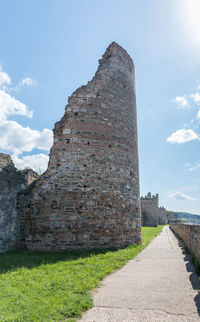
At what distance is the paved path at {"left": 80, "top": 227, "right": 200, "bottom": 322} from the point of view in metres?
3.16

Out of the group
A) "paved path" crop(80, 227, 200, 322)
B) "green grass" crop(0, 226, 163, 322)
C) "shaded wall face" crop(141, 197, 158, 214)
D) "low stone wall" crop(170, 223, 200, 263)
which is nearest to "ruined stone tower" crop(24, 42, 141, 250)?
"green grass" crop(0, 226, 163, 322)

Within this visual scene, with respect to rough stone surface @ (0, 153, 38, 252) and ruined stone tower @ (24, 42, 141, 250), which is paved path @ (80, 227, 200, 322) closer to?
ruined stone tower @ (24, 42, 141, 250)

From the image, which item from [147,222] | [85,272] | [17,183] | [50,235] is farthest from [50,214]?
[147,222]

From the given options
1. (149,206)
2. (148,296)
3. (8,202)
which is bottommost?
(148,296)

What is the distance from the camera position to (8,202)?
26.2 ft

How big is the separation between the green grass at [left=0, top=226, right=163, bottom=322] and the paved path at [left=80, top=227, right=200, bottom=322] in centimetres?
25

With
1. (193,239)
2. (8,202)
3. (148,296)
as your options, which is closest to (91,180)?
(8,202)

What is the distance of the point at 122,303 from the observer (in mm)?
3590

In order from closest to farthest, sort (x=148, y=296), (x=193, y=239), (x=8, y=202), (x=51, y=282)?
(x=148, y=296), (x=51, y=282), (x=193, y=239), (x=8, y=202)

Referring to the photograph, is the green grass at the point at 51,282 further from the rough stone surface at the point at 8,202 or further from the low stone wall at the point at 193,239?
the low stone wall at the point at 193,239

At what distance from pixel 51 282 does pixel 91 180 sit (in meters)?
4.24

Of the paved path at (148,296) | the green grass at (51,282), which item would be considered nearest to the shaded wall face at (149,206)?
the green grass at (51,282)

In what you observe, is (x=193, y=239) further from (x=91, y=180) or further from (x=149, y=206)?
(x=149, y=206)

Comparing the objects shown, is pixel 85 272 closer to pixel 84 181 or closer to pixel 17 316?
pixel 17 316
